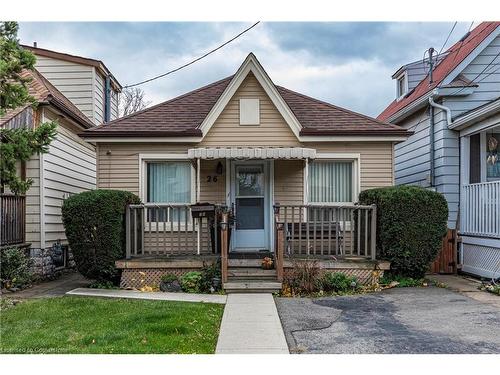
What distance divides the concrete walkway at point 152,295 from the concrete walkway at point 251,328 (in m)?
0.34

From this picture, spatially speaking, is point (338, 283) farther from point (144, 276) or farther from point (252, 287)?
point (144, 276)

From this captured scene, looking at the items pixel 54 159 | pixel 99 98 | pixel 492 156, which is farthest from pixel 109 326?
pixel 99 98

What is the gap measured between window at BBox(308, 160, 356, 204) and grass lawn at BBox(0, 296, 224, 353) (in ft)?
14.7

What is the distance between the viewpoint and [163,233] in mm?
9195

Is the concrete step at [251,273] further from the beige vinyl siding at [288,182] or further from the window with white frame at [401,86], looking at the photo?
the window with white frame at [401,86]

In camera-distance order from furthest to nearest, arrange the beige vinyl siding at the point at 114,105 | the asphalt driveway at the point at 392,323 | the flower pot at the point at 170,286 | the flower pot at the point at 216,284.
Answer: the beige vinyl siding at the point at 114,105, the flower pot at the point at 170,286, the flower pot at the point at 216,284, the asphalt driveway at the point at 392,323

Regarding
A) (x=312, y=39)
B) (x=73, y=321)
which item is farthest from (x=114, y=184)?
(x=312, y=39)

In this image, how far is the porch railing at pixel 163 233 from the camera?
347 inches

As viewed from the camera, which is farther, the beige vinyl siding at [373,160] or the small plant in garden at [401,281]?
the beige vinyl siding at [373,160]

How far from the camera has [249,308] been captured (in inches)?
267

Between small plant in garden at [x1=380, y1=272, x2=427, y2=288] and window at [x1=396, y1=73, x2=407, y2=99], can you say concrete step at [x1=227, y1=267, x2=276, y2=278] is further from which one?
window at [x1=396, y1=73, x2=407, y2=99]

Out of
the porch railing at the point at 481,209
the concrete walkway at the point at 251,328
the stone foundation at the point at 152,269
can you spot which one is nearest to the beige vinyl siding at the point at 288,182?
the stone foundation at the point at 152,269

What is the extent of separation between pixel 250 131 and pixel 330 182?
2.21 metres

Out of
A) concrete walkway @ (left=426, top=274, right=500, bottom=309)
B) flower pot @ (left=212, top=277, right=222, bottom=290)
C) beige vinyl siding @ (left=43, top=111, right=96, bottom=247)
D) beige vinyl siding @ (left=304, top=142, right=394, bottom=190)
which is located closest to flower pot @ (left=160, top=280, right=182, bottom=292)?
flower pot @ (left=212, top=277, right=222, bottom=290)
